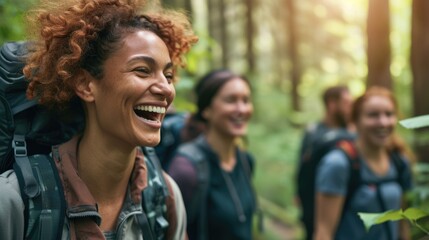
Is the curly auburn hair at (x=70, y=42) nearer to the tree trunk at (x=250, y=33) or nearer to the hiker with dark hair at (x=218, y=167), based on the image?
the hiker with dark hair at (x=218, y=167)

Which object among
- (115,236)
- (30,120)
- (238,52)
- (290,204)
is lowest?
(290,204)

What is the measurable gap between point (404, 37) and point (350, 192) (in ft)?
53.4

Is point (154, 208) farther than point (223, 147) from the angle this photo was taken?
No

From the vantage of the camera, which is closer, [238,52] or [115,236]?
[115,236]

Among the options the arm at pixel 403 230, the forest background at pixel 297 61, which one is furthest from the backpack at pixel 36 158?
the arm at pixel 403 230

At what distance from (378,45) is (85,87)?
5664 millimetres

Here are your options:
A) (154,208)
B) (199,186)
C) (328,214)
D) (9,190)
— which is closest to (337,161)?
(328,214)

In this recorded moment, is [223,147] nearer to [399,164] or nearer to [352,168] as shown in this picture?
[352,168]

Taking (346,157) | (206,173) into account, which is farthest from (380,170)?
(206,173)

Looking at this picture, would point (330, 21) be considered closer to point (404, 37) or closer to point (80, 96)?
point (404, 37)

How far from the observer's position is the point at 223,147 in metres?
5.95

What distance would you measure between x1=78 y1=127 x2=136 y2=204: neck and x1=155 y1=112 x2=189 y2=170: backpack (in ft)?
7.33

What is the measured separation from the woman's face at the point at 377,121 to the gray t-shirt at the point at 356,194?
0.33 metres

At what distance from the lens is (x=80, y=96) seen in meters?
3.05
